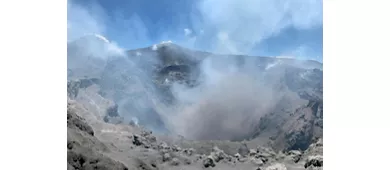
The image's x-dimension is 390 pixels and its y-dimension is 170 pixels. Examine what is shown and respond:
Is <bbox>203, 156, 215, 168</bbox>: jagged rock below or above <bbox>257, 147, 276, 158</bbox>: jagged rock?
below

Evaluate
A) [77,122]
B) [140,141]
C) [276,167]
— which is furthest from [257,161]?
[77,122]

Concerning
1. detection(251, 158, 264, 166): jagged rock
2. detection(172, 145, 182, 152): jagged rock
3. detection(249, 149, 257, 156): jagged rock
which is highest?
detection(172, 145, 182, 152): jagged rock

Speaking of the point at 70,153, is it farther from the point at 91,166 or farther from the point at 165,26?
the point at 165,26

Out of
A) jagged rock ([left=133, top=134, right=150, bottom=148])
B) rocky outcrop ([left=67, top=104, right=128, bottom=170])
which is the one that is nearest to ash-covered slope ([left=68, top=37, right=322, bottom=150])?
jagged rock ([left=133, top=134, right=150, bottom=148])

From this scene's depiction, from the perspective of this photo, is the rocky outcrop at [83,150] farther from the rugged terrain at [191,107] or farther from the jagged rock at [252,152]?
the jagged rock at [252,152]

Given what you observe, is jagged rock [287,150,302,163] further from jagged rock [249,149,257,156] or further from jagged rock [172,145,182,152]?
jagged rock [172,145,182,152]

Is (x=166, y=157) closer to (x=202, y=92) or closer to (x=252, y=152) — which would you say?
(x=202, y=92)
